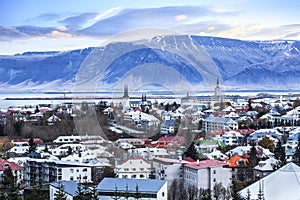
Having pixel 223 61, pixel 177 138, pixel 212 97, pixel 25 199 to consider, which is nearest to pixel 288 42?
pixel 223 61

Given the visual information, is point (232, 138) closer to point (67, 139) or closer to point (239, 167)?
point (67, 139)

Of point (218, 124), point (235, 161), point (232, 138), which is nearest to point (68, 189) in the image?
point (235, 161)

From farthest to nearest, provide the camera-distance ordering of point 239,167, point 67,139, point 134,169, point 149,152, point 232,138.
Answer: point 232,138
point 67,139
point 149,152
point 239,167
point 134,169

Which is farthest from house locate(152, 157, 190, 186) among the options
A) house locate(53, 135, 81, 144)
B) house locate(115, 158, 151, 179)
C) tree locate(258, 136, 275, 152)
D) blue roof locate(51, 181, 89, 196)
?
house locate(53, 135, 81, 144)

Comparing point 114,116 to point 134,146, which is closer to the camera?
point 134,146

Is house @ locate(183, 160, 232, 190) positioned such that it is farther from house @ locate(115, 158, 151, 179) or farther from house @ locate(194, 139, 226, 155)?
house @ locate(194, 139, 226, 155)

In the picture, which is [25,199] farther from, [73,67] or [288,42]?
[288,42]
